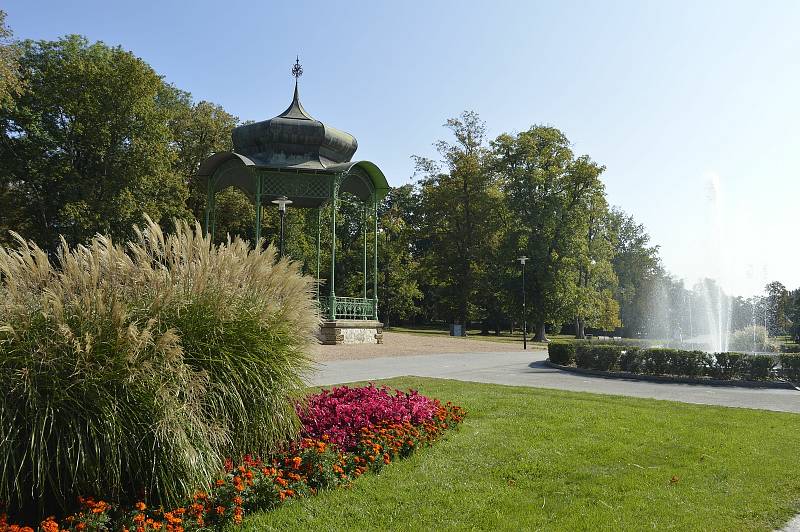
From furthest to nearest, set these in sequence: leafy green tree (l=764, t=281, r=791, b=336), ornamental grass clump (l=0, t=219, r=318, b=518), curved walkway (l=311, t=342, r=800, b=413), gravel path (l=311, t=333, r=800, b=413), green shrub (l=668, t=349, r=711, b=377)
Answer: leafy green tree (l=764, t=281, r=791, b=336) < green shrub (l=668, t=349, r=711, b=377) < gravel path (l=311, t=333, r=800, b=413) < curved walkway (l=311, t=342, r=800, b=413) < ornamental grass clump (l=0, t=219, r=318, b=518)

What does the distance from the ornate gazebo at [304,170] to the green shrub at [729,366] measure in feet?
43.7

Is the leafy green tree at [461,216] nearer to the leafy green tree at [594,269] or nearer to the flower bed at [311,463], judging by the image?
the leafy green tree at [594,269]

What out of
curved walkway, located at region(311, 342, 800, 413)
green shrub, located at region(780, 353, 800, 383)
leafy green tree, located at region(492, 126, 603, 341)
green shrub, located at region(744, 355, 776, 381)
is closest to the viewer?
curved walkway, located at region(311, 342, 800, 413)

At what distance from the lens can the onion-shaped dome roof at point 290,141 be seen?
24.2m

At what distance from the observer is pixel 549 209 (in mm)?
39781

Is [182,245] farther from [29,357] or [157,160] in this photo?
[157,160]

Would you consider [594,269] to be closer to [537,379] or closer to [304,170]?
[304,170]

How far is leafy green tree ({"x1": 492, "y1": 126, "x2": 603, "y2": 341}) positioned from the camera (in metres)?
39.1

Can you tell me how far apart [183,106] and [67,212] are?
44.0ft

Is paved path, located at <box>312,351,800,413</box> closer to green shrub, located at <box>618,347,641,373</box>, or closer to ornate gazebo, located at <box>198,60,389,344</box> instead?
green shrub, located at <box>618,347,641,373</box>

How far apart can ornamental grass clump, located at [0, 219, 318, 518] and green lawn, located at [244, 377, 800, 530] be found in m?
0.77

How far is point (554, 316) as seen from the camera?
39000mm

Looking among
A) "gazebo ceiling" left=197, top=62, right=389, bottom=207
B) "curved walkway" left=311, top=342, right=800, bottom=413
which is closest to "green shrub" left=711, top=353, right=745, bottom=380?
"curved walkway" left=311, top=342, right=800, bottom=413

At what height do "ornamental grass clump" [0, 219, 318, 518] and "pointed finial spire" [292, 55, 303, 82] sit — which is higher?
"pointed finial spire" [292, 55, 303, 82]
